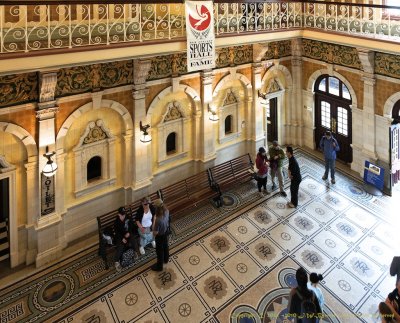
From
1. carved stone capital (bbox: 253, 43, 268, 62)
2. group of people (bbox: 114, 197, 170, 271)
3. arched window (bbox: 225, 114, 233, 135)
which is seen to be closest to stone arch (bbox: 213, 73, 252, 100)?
carved stone capital (bbox: 253, 43, 268, 62)

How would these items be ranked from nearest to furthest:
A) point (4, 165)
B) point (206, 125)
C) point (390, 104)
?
point (4, 165) → point (390, 104) → point (206, 125)

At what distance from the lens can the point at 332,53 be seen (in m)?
12.6

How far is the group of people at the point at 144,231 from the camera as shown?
784cm

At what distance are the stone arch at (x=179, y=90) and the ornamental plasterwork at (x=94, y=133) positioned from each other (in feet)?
4.35

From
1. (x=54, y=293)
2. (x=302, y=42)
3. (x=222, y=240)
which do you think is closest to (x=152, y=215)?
(x=222, y=240)

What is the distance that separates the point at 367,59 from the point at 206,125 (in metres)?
5.24

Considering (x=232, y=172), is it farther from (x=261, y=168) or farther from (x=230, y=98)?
(x=230, y=98)

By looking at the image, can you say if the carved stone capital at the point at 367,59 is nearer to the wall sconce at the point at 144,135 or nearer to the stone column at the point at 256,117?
the stone column at the point at 256,117

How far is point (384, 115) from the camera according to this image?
11414 mm

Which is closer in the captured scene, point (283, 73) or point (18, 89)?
point (18, 89)

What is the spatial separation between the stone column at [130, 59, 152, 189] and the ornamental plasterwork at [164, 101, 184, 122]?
0.77 m

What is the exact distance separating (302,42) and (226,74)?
3.81m

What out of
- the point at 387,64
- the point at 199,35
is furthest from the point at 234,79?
the point at 387,64

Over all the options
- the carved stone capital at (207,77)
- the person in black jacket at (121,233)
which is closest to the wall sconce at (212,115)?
the carved stone capital at (207,77)
